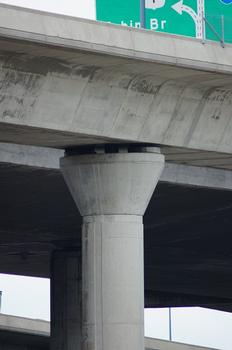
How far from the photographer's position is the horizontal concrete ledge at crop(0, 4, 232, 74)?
27.2 meters

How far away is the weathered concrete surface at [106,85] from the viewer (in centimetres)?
2775

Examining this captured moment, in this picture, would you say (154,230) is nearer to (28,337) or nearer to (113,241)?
(113,241)

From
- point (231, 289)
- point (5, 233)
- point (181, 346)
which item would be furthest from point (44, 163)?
point (181, 346)

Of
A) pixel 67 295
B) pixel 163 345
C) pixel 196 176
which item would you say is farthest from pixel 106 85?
pixel 163 345

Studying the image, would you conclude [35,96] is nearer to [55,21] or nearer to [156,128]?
[55,21]

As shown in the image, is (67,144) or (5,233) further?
(5,233)

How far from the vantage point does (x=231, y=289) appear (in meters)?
71.5

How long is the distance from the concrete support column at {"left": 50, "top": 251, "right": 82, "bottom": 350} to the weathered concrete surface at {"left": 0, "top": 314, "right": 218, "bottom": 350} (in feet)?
56.9

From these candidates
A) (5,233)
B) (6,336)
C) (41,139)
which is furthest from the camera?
(6,336)

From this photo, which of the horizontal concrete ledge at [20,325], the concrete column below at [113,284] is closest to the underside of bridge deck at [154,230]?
the concrete column below at [113,284]

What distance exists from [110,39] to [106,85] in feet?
4.23

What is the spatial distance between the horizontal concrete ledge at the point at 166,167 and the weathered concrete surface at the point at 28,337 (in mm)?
34229

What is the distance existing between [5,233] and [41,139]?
19.8 meters

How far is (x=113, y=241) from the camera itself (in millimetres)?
31031
